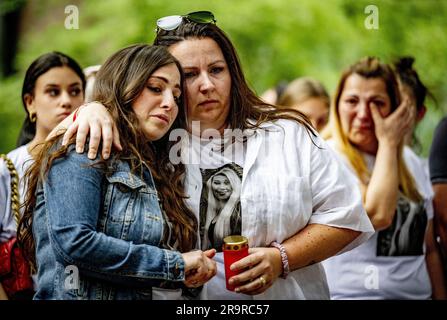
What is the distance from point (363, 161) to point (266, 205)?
0.90m

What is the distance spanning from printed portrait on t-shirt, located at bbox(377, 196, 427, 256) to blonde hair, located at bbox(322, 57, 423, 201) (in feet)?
0.18

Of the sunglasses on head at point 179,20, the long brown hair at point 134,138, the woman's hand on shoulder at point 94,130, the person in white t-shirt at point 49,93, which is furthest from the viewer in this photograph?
the person in white t-shirt at point 49,93

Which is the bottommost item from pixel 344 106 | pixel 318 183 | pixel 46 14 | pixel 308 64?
pixel 318 183

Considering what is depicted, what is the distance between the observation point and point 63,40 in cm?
542

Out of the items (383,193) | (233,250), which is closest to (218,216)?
(233,250)

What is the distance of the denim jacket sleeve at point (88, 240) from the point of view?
5.65 ft

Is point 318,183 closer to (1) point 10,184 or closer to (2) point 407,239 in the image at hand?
(2) point 407,239

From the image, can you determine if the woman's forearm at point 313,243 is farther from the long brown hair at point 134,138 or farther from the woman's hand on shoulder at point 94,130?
the woman's hand on shoulder at point 94,130

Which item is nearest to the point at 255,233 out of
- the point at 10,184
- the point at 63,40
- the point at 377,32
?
the point at 10,184

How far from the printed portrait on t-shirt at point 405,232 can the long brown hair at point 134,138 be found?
104cm

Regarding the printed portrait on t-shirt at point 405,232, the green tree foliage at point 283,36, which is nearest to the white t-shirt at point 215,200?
the printed portrait on t-shirt at point 405,232

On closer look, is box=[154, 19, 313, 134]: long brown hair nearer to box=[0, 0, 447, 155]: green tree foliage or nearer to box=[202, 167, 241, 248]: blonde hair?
box=[202, 167, 241, 248]: blonde hair
